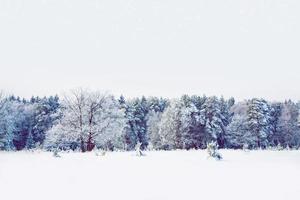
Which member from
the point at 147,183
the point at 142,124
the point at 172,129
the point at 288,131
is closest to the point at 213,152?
the point at 147,183

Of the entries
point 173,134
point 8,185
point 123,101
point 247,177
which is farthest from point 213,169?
point 123,101

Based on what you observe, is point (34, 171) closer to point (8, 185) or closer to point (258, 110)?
point (8, 185)

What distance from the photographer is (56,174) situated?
14500 mm

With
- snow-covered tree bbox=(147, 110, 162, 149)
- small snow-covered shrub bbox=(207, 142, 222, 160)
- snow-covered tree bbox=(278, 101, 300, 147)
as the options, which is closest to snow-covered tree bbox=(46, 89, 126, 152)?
small snow-covered shrub bbox=(207, 142, 222, 160)

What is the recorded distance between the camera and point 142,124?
9600cm

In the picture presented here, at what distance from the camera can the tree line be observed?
150 feet

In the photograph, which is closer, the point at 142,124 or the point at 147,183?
the point at 147,183

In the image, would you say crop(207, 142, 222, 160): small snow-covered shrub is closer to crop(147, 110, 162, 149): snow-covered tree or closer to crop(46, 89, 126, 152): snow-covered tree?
crop(46, 89, 126, 152): snow-covered tree

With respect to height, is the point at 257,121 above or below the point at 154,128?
above

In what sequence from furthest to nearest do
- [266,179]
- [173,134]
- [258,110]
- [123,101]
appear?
[123,101] < [258,110] < [173,134] < [266,179]

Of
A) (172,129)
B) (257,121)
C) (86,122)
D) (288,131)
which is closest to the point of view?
(86,122)

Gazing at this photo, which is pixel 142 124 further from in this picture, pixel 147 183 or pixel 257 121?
pixel 147 183

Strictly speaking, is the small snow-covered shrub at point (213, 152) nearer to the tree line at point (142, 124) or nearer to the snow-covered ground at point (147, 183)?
the snow-covered ground at point (147, 183)

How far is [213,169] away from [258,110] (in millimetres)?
64192
